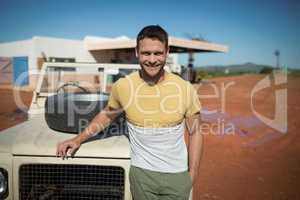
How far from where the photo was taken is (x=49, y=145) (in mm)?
2045

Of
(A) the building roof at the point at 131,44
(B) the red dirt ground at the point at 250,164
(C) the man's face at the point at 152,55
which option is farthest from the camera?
(A) the building roof at the point at 131,44

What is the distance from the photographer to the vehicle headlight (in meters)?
1.99

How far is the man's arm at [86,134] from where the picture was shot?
1931 mm

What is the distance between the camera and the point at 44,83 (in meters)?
3.57

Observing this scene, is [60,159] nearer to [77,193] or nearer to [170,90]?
[77,193]

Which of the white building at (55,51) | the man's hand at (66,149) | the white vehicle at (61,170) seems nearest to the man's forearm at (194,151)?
the white vehicle at (61,170)

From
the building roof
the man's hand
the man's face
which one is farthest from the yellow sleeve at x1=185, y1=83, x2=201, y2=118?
the building roof

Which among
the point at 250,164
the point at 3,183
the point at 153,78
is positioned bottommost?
the point at 250,164

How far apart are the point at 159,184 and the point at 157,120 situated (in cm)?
41

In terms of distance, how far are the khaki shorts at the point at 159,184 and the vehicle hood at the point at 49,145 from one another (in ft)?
0.63

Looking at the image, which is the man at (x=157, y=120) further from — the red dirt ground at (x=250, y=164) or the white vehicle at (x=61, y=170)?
the red dirt ground at (x=250, y=164)

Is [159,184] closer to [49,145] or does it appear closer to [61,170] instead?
[61,170]

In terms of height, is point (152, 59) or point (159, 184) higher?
point (152, 59)

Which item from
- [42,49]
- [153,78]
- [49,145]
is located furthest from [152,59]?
[42,49]
